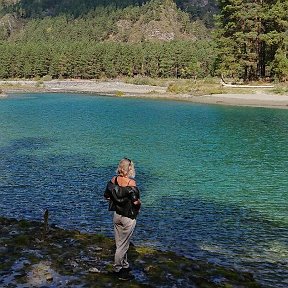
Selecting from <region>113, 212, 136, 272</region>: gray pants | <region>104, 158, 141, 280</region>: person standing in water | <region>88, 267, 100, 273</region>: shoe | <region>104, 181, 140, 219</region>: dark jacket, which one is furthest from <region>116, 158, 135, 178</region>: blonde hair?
<region>88, 267, 100, 273</region>: shoe

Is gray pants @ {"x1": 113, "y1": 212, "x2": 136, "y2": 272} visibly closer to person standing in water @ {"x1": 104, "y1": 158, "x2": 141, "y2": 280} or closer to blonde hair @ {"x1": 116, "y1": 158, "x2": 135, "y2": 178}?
person standing in water @ {"x1": 104, "y1": 158, "x2": 141, "y2": 280}

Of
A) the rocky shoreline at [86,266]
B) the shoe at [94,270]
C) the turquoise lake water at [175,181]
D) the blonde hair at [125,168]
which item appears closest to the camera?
the blonde hair at [125,168]

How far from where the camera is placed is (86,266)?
1113cm

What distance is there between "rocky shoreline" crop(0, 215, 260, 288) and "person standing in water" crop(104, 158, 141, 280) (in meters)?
0.75

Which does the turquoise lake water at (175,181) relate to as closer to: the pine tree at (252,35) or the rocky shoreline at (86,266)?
the rocky shoreline at (86,266)

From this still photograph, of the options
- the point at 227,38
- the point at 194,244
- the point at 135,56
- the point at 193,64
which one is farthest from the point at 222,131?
the point at 135,56

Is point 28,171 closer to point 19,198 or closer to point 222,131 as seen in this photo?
point 19,198

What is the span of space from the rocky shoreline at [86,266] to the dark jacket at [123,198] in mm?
1691

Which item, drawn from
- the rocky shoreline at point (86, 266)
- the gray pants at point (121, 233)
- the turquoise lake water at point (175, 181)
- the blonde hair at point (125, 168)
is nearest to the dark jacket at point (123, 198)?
the gray pants at point (121, 233)

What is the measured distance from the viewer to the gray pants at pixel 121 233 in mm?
10094

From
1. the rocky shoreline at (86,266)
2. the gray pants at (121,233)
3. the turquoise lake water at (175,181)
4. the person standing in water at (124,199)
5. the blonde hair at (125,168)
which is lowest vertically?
the turquoise lake water at (175,181)

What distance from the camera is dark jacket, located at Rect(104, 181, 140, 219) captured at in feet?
32.1

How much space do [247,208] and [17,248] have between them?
10468mm

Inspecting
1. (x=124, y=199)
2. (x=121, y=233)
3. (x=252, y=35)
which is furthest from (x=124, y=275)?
(x=252, y=35)
